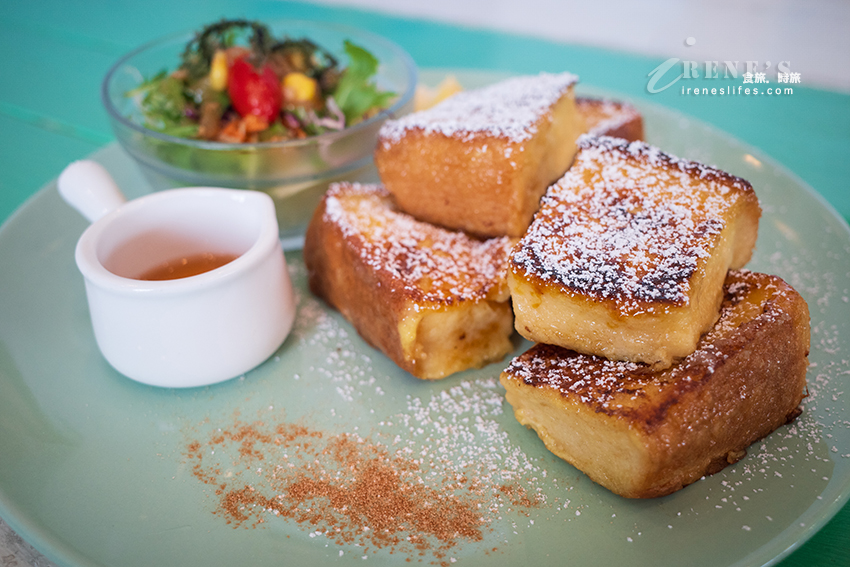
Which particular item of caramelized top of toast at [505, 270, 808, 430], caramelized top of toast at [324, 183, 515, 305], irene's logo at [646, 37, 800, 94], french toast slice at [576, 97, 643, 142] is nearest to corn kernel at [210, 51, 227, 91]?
caramelized top of toast at [324, 183, 515, 305]

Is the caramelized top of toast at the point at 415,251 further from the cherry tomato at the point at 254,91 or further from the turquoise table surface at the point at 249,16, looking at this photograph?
the turquoise table surface at the point at 249,16

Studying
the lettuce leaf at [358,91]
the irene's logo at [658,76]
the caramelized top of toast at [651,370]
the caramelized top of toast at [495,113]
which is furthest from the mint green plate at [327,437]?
the irene's logo at [658,76]

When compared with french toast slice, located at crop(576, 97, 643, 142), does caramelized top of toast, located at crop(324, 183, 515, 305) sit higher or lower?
lower

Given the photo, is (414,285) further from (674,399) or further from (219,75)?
(219,75)

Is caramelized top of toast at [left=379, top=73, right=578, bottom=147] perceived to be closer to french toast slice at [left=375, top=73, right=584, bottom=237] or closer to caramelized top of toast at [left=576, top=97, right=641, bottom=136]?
french toast slice at [left=375, top=73, right=584, bottom=237]

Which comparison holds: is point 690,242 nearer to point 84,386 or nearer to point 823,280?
point 823,280

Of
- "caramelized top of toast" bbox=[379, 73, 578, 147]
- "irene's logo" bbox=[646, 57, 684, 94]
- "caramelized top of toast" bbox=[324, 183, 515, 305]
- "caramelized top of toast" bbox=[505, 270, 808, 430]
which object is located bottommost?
"caramelized top of toast" bbox=[324, 183, 515, 305]

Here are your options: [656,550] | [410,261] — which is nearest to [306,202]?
[410,261]
